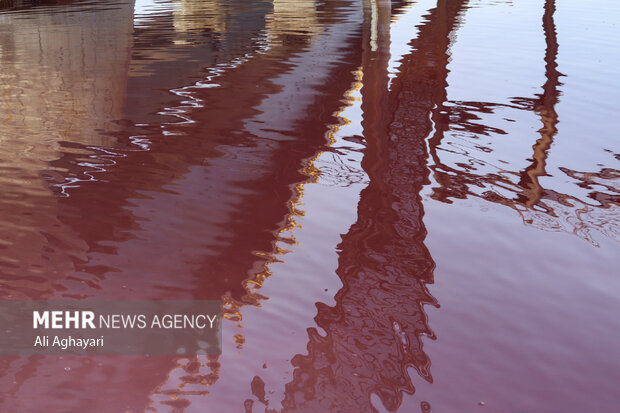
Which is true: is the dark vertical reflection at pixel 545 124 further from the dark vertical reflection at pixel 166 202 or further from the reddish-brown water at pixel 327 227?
the dark vertical reflection at pixel 166 202

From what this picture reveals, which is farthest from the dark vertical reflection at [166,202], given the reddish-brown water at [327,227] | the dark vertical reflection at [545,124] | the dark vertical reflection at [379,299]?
the dark vertical reflection at [545,124]

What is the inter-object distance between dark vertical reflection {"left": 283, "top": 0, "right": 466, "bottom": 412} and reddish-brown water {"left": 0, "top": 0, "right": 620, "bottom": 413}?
0.02m

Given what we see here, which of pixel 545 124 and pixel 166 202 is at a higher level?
pixel 545 124

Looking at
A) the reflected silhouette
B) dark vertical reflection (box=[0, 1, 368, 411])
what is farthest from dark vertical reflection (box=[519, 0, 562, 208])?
dark vertical reflection (box=[0, 1, 368, 411])

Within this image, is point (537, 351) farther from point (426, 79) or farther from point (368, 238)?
point (426, 79)

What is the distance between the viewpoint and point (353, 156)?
22.1 ft

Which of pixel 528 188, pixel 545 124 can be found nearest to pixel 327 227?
pixel 528 188

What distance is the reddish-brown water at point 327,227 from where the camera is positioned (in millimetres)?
3318

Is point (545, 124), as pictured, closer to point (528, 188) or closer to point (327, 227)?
point (528, 188)

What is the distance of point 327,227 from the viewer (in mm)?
5129

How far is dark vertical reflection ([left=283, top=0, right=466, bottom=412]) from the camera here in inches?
129

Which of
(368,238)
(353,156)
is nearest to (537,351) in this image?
(368,238)

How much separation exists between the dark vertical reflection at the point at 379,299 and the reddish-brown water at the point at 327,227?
0.05 ft

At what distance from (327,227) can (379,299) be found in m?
1.13
